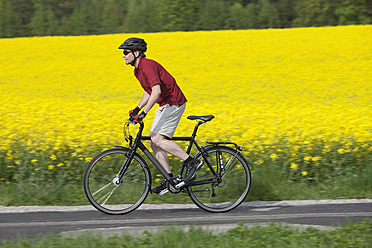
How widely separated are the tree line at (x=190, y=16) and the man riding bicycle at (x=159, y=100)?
1767 inches

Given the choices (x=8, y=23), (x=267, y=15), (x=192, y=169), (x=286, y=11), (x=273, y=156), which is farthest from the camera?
(x=286, y=11)

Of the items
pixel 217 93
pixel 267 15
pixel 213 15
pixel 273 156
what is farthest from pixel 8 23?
pixel 273 156

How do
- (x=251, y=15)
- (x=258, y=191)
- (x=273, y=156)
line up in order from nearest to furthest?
(x=258, y=191) < (x=273, y=156) < (x=251, y=15)

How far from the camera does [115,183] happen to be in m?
5.99

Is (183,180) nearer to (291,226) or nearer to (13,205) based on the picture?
(291,226)

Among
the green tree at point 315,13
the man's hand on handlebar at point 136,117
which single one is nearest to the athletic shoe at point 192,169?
the man's hand on handlebar at point 136,117

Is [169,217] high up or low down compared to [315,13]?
down

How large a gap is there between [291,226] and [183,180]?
1.33 meters

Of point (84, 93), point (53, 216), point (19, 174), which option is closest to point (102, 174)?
point (53, 216)

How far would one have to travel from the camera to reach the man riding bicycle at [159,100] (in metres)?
5.64

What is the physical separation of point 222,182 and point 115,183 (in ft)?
4.00

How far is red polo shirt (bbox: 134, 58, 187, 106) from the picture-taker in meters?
5.64

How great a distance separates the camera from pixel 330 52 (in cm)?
2269

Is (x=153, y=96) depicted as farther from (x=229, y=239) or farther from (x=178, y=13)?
(x=178, y=13)
